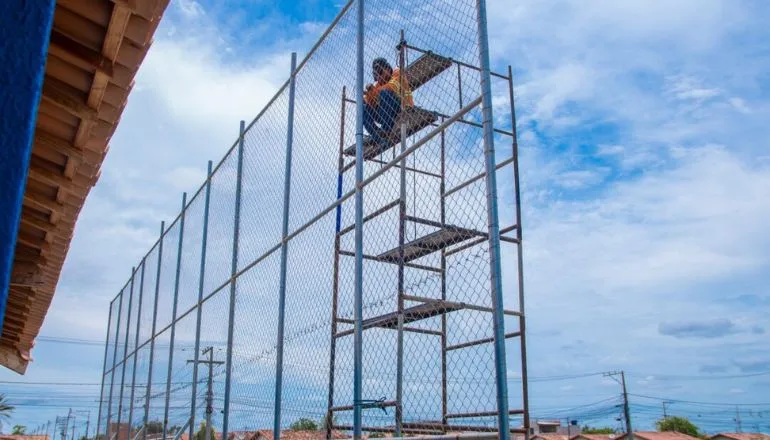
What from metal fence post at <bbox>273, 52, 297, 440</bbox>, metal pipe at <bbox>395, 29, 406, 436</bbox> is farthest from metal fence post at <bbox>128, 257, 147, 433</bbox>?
metal pipe at <bbox>395, 29, 406, 436</bbox>

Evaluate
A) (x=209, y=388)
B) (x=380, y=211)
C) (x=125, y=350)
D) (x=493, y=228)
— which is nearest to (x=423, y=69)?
(x=380, y=211)

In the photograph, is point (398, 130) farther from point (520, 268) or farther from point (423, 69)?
point (520, 268)

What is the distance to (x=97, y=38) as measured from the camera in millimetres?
3217

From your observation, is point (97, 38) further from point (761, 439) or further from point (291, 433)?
point (761, 439)

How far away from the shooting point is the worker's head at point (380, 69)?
4818 millimetres

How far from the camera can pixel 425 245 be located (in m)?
4.89

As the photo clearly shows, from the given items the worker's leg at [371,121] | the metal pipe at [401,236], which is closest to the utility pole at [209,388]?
the metal pipe at [401,236]

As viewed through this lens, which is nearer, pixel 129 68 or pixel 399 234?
pixel 129 68

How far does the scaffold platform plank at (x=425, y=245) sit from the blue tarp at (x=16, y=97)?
11.3 ft

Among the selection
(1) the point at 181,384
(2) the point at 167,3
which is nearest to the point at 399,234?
(2) the point at 167,3

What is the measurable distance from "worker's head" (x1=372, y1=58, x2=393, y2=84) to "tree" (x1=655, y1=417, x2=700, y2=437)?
57.2 metres

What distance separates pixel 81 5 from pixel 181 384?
7.08 m

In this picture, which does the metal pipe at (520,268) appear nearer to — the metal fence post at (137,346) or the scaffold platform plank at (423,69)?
the scaffold platform plank at (423,69)

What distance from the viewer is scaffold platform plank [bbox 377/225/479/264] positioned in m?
4.49
